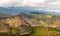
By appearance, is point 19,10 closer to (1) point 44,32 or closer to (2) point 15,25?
(2) point 15,25

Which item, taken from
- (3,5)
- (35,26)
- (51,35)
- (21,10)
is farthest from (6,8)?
(51,35)

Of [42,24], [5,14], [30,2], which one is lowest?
[42,24]

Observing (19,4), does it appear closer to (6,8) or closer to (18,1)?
(18,1)

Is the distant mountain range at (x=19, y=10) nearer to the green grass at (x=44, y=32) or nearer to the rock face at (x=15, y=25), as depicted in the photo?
the rock face at (x=15, y=25)

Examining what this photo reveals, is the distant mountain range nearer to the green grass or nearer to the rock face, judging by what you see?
the rock face

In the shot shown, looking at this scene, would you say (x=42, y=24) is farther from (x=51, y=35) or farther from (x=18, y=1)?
(x=18, y=1)

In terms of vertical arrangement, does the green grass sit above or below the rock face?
below

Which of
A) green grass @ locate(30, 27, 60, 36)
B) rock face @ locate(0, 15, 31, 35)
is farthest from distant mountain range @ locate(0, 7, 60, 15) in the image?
green grass @ locate(30, 27, 60, 36)

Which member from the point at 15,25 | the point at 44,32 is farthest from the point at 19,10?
the point at 44,32

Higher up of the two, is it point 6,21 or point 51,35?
point 6,21
